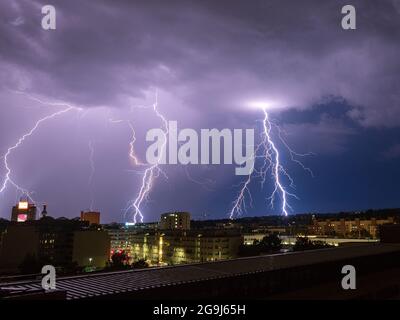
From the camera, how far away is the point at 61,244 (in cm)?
5491

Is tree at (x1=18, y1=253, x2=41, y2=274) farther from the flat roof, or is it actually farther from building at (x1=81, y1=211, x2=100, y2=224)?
building at (x1=81, y1=211, x2=100, y2=224)

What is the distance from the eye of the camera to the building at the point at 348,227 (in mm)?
81750

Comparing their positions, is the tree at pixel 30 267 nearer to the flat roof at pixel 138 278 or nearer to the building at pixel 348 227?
the flat roof at pixel 138 278

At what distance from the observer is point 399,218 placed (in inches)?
3199

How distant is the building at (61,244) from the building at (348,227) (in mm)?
54362

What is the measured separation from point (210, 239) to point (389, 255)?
120ft

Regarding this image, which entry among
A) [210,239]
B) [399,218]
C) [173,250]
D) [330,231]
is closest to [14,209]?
[173,250]

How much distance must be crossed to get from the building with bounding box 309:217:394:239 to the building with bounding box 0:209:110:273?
178 ft

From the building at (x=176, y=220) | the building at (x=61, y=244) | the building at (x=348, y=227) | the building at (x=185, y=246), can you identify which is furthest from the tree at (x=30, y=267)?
the building at (x=348, y=227)

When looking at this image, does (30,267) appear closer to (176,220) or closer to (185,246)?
(185,246)

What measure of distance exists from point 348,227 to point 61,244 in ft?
214

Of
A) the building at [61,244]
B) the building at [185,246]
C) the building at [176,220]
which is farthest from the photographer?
the building at [176,220]

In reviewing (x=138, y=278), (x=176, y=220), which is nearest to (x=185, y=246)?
(x=176, y=220)
